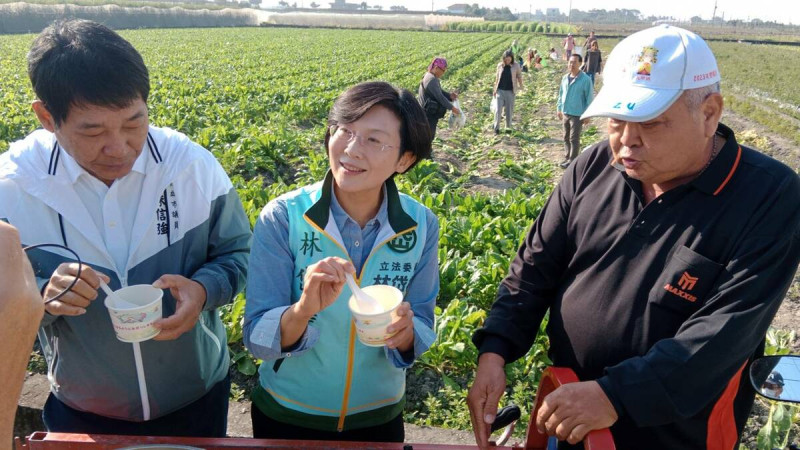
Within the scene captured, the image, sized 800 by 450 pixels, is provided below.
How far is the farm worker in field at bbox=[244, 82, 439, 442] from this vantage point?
204 cm

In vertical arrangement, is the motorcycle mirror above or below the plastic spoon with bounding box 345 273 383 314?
below

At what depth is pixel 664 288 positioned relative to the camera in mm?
1838

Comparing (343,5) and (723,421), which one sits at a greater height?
(343,5)

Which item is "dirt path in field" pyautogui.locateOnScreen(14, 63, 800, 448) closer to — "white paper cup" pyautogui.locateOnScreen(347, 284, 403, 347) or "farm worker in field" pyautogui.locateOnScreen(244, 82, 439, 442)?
"farm worker in field" pyautogui.locateOnScreen(244, 82, 439, 442)

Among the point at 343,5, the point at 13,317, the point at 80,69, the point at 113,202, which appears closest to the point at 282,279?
the point at 113,202

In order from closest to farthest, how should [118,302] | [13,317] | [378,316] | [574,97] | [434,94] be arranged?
1. [13,317]
2. [378,316]
3. [118,302]
4. [434,94]
5. [574,97]

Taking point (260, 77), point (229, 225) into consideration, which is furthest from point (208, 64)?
point (229, 225)

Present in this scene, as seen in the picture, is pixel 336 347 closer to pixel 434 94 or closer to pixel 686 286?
pixel 686 286

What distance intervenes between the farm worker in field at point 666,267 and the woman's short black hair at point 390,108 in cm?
59

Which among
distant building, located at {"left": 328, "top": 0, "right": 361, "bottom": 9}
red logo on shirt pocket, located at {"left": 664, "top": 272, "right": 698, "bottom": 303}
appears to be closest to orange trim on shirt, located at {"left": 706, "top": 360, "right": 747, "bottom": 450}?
red logo on shirt pocket, located at {"left": 664, "top": 272, "right": 698, "bottom": 303}

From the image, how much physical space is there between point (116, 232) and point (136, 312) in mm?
379

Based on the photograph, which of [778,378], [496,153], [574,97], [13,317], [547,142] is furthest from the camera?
[547,142]

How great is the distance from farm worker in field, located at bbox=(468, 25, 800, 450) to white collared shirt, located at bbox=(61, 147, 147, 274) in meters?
1.31

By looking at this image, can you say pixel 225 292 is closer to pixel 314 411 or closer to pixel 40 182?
pixel 314 411
